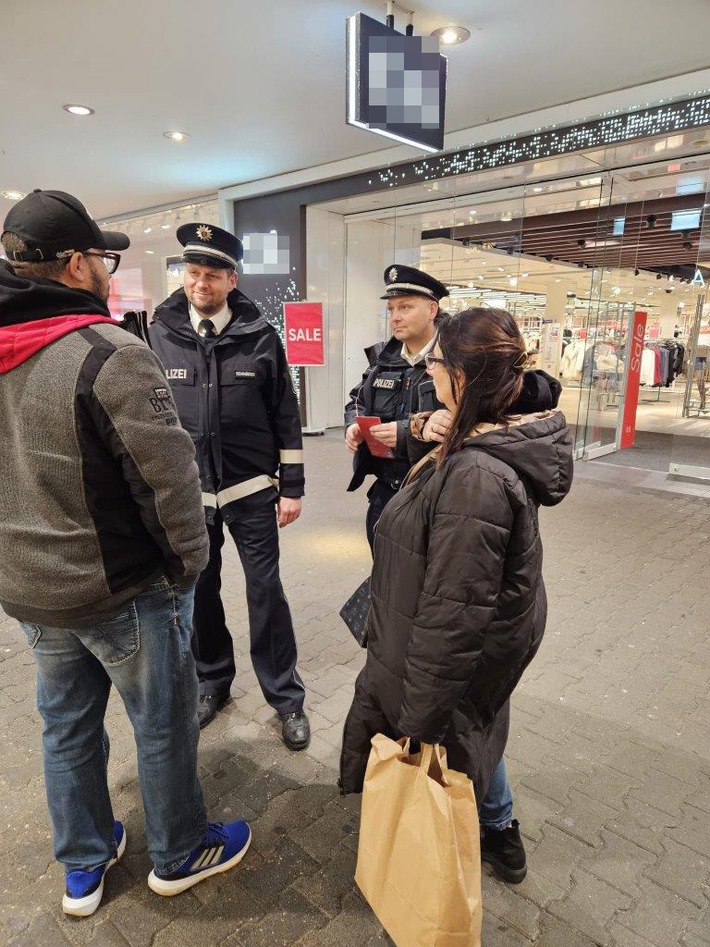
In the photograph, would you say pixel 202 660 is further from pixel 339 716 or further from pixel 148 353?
pixel 148 353

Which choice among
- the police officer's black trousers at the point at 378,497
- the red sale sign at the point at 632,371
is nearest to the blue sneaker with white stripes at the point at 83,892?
the police officer's black trousers at the point at 378,497

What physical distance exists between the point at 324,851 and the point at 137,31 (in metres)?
5.45

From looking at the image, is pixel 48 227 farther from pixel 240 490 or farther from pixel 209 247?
pixel 240 490

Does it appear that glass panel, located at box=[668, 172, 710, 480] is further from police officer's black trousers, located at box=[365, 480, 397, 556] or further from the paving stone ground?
police officer's black trousers, located at box=[365, 480, 397, 556]

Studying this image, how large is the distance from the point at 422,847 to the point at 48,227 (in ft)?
5.33

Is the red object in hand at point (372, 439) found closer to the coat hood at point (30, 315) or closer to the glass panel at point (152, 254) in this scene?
the coat hood at point (30, 315)

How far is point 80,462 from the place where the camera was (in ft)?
4.44

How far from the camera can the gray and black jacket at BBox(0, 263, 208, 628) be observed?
131cm

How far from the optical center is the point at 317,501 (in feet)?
19.6

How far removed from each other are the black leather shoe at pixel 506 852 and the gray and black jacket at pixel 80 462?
51.8 inches

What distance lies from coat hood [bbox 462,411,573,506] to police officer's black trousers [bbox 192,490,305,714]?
1292 millimetres

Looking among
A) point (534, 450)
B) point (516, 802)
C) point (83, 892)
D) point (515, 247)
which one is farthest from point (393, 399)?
point (515, 247)

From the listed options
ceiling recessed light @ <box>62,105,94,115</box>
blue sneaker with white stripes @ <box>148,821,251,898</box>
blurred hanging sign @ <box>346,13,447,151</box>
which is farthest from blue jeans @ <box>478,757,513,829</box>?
ceiling recessed light @ <box>62,105,94,115</box>

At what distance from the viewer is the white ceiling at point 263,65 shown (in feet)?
13.8
